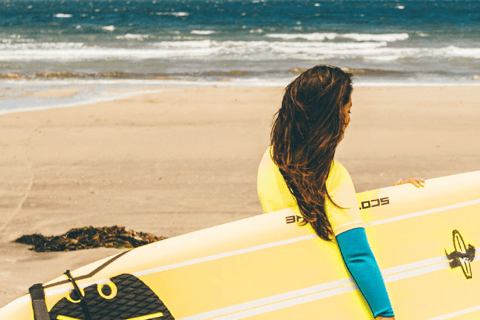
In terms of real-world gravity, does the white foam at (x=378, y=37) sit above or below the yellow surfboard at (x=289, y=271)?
below

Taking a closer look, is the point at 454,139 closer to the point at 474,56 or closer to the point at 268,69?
the point at 268,69

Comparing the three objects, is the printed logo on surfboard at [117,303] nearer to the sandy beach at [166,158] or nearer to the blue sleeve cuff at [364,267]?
the blue sleeve cuff at [364,267]

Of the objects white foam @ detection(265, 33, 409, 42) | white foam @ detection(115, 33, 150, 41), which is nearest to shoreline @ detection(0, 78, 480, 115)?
white foam @ detection(115, 33, 150, 41)

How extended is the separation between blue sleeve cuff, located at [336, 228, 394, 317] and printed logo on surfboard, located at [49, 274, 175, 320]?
75 cm

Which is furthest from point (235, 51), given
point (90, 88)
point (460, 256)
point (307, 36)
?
point (460, 256)

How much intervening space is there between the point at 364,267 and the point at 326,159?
0.42 meters

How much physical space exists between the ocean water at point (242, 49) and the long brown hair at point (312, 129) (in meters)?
9.98

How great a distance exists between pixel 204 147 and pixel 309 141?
4559 mm

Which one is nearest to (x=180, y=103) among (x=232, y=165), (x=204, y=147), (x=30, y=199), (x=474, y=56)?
(x=204, y=147)

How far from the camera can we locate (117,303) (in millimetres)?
1854

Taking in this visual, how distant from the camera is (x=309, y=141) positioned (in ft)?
5.81

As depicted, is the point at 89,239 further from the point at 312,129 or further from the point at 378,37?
the point at 378,37

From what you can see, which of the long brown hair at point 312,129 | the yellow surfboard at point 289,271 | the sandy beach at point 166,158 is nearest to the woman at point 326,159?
the long brown hair at point 312,129

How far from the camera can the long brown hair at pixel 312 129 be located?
1.71m
